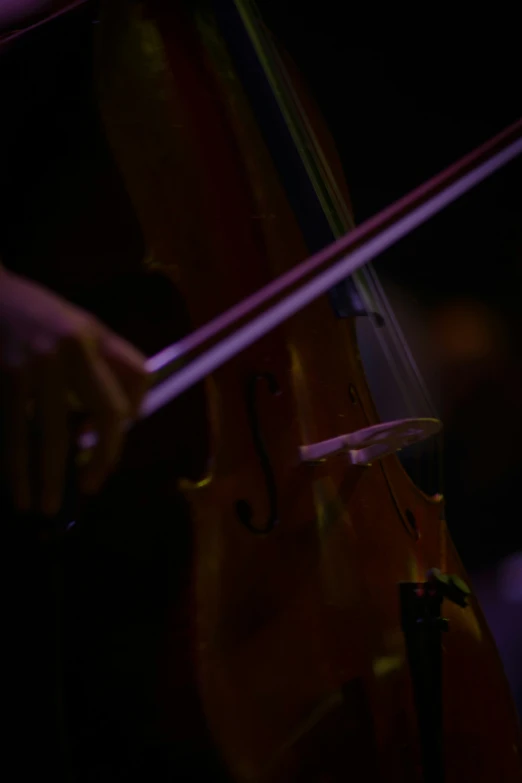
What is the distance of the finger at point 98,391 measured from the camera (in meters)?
0.36

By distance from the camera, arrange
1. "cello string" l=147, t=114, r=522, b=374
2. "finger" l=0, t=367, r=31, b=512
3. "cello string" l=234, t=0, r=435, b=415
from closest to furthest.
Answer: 1. "finger" l=0, t=367, r=31, b=512
2. "cello string" l=147, t=114, r=522, b=374
3. "cello string" l=234, t=0, r=435, b=415

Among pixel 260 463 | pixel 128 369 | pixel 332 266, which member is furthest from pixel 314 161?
pixel 128 369

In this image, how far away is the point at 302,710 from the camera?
1.78ft

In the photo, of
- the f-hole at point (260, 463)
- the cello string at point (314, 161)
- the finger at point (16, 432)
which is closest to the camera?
the finger at point (16, 432)

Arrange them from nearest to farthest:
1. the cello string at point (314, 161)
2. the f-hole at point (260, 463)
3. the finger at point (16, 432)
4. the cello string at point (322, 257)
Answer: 1. the finger at point (16, 432)
2. the cello string at point (322, 257)
3. the f-hole at point (260, 463)
4. the cello string at point (314, 161)

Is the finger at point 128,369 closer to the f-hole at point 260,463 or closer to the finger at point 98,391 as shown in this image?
the finger at point 98,391

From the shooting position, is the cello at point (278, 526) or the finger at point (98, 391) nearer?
the finger at point (98, 391)

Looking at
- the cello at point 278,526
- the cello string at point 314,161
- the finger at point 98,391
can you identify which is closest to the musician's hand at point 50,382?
the finger at point 98,391

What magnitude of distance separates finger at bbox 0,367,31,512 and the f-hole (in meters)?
0.22

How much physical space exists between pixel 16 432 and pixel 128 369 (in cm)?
7

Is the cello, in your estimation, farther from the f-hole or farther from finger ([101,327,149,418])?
finger ([101,327,149,418])

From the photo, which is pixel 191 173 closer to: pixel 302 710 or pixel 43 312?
pixel 43 312

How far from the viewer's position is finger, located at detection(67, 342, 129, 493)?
36 centimetres

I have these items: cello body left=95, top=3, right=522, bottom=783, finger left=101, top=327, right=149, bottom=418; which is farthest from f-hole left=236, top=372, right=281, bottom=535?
finger left=101, top=327, right=149, bottom=418
